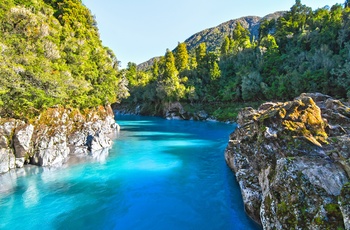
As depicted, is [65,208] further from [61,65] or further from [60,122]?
[61,65]

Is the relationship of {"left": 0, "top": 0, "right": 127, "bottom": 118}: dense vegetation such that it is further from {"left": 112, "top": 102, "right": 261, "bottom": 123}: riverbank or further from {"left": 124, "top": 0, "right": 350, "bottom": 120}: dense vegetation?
{"left": 112, "top": 102, "right": 261, "bottom": 123}: riverbank

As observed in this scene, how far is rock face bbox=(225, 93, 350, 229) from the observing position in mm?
5703

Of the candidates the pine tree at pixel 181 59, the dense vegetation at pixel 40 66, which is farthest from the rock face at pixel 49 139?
the pine tree at pixel 181 59

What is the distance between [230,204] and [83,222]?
7108 millimetres

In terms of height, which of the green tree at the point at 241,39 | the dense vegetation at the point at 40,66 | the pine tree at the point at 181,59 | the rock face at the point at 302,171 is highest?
the green tree at the point at 241,39

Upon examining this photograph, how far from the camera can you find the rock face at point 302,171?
5703 mm

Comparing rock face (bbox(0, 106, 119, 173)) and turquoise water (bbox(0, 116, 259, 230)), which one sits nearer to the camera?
turquoise water (bbox(0, 116, 259, 230))

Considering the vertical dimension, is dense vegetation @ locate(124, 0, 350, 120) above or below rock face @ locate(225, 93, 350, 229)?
above

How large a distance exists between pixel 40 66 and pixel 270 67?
46660 mm

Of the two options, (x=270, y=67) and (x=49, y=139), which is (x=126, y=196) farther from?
(x=270, y=67)

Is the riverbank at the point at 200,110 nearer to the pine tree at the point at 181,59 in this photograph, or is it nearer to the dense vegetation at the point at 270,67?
the dense vegetation at the point at 270,67

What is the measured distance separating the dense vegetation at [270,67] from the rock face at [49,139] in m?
32.2

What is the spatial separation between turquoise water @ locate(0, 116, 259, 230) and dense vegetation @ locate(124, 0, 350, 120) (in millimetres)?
28498

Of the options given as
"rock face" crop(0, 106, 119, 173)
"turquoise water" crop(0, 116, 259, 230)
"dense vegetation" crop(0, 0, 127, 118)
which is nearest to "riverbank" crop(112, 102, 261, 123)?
"dense vegetation" crop(0, 0, 127, 118)
